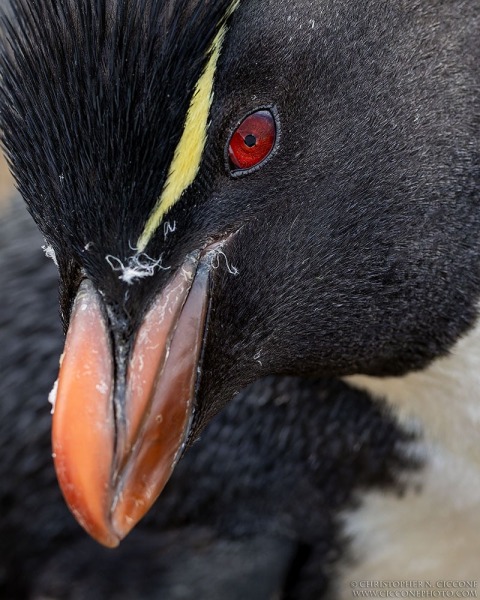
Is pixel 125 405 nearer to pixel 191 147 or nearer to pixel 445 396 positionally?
pixel 191 147

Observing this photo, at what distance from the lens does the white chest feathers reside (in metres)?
1.78

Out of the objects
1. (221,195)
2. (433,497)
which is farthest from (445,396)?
(221,195)

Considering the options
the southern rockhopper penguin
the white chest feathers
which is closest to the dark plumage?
the white chest feathers

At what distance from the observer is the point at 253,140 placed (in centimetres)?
136

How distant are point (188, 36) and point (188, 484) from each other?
3.85 feet

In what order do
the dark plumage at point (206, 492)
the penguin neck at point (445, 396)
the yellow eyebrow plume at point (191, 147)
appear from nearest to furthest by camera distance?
the yellow eyebrow plume at point (191, 147) < the penguin neck at point (445, 396) < the dark plumage at point (206, 492)

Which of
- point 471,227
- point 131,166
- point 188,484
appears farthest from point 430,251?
point 188,484

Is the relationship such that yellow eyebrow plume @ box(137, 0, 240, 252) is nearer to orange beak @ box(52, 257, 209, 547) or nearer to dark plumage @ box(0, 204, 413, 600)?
orange beak @ box(52, 257, 209, 547)

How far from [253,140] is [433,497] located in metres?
1.01

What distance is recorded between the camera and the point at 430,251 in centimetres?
158

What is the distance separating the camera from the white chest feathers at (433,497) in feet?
5.84

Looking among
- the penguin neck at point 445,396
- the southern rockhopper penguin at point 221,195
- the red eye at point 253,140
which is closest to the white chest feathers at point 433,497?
the penguin neck at point 445,396

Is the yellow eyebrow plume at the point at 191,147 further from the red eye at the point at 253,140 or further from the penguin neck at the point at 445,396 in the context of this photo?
the penguin neck at the point at 445,396

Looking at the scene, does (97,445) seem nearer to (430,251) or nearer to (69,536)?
(430,251)
